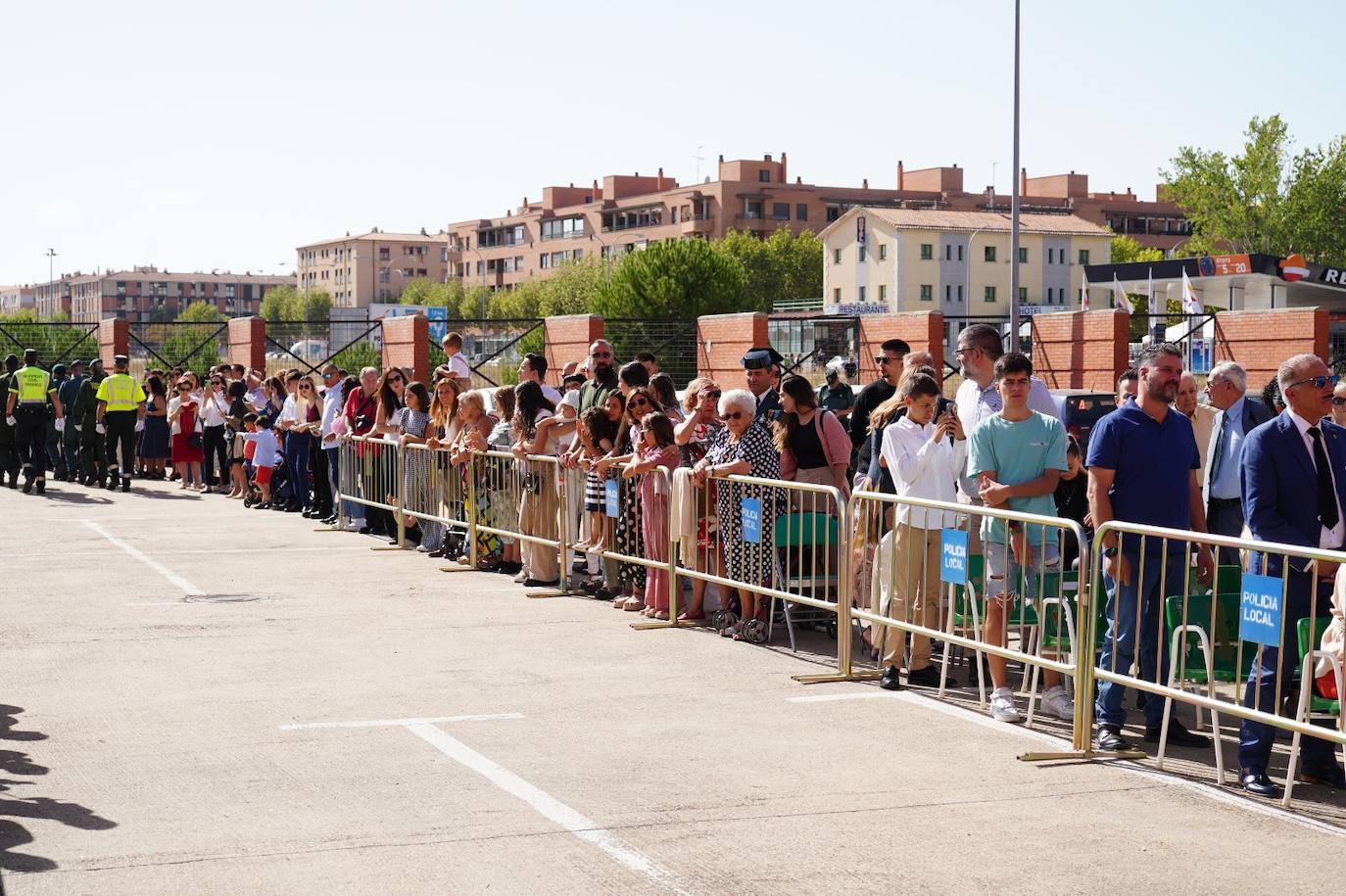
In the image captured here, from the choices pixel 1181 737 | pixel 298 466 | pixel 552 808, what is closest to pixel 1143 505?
pixel 1181 737

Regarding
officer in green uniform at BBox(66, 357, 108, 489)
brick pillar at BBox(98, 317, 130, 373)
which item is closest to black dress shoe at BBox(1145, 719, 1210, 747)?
officer in green uniform at BBox(66, 357, 108, 489)

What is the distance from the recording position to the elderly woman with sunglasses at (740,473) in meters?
10.4

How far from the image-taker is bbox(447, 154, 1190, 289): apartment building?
5384 inches

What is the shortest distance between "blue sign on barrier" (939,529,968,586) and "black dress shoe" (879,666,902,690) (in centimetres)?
86

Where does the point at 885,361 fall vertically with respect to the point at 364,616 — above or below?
above

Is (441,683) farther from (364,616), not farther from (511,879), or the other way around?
(511,879)

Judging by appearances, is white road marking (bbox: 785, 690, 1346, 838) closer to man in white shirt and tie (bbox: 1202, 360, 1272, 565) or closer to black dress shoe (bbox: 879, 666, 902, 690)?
black dress shoe (bbox: 879, 666, 902, 690)

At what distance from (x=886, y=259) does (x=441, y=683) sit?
108 metres

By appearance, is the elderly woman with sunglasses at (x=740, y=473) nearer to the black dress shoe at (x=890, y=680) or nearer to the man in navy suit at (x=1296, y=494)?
the black dress shoe at (x=890, y=680)

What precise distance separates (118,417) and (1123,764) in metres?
19.8

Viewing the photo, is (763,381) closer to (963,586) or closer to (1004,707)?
(963,586)

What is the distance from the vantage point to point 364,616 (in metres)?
11.5

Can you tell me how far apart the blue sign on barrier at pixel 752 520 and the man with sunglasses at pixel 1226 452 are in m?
2.82

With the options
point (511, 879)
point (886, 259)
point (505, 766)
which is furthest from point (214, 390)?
point (886, 259)
